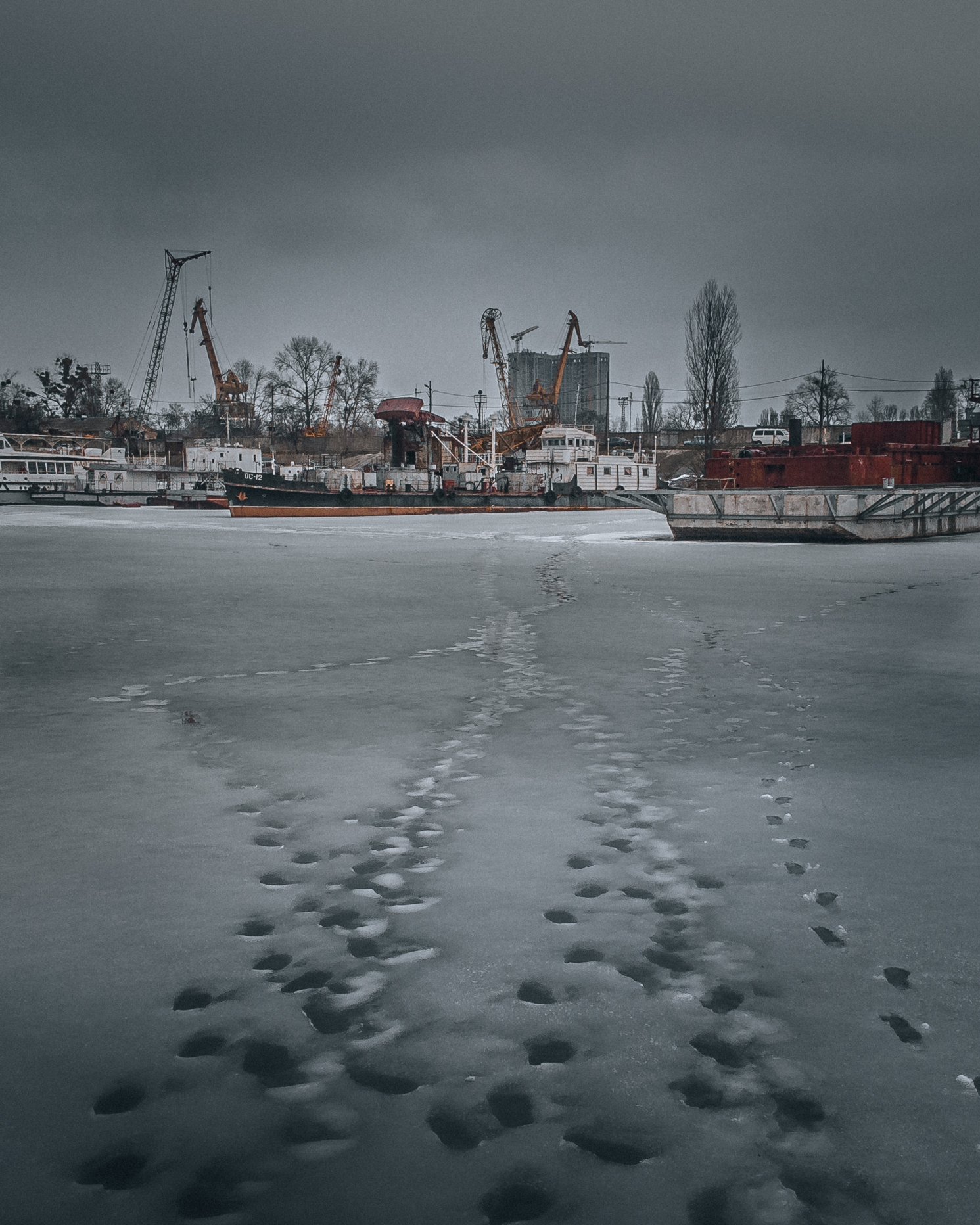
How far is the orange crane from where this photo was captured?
99125 millimetres

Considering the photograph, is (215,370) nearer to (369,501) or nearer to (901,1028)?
(369,501)

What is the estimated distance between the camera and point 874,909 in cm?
303

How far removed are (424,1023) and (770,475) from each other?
30.5m

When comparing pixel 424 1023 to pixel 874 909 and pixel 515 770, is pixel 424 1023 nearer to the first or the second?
pixel 874 909

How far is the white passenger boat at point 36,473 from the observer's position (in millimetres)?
65875

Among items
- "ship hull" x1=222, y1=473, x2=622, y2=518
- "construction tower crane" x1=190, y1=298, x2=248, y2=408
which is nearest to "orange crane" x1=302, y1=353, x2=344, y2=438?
"construction tower crane" x1=190, y1=298, x2=248, y2=408

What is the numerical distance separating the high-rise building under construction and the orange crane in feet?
64.8

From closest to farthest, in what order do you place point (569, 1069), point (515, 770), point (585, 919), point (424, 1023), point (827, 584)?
point (569, 1069) → point (424, 1023) → point (585, 919) → point (515, 770) → point (827, 584)

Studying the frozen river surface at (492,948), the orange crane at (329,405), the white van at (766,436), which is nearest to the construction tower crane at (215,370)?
the orange crane at (329,405)

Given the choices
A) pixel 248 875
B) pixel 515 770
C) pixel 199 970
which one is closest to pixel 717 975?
pixel 199 970

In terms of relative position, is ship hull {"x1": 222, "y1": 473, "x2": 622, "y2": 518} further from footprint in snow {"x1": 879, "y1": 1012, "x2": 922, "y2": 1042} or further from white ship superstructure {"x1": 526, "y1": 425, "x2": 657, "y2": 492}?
footprint in snow {"x1": 879, "y1": 1012, "x2": 922, "y2": 1042}

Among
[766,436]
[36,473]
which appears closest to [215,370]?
[36,473]

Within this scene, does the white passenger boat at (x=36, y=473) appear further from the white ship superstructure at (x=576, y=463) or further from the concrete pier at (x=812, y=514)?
the concrete pier at (x=812, y=514)

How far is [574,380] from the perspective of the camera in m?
191
